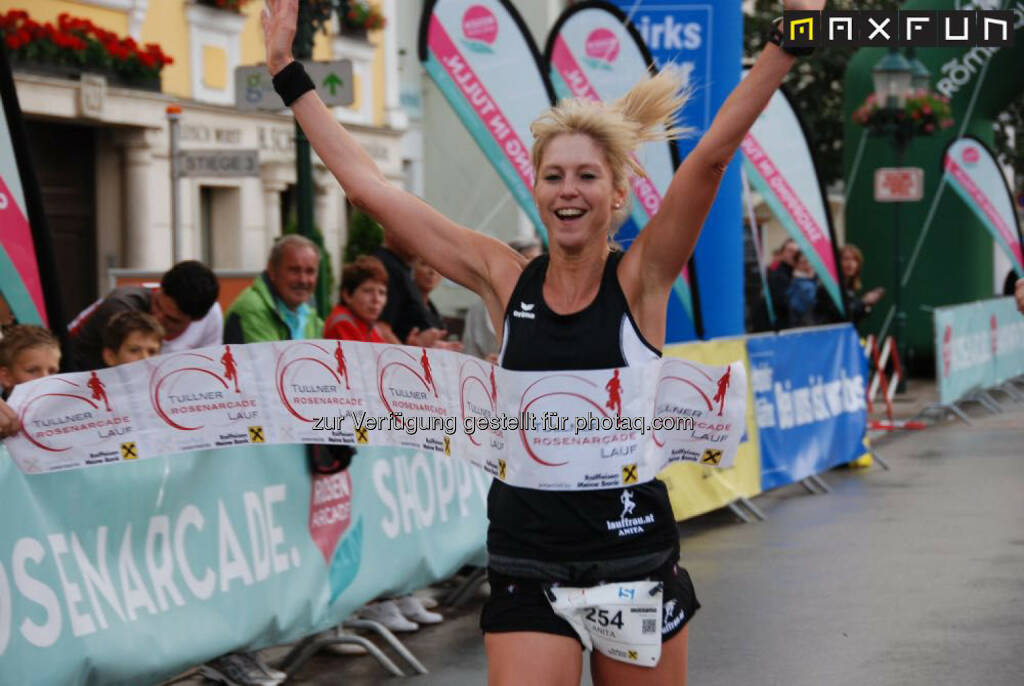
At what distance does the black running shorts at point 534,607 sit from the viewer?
12.3 feet

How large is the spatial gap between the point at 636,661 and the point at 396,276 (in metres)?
5.71

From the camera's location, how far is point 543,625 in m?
3.73

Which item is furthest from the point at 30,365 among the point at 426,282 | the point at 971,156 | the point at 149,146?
the point at 971,156

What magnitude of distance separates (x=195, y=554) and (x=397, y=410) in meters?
1.08

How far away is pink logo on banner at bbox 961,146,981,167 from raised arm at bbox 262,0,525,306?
59.7 feet

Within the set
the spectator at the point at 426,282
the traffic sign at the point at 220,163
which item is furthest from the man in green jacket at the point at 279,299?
the traffic sign at the point at 220,163

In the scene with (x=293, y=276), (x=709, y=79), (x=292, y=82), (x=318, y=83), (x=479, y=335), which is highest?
(x=709, y=79)

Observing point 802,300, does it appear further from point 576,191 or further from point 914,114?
point 576,191

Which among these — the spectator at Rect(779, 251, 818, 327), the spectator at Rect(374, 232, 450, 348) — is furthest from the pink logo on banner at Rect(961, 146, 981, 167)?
the spectator at Rect(374, 232, 450, 348)

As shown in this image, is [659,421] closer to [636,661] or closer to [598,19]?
[636,661]

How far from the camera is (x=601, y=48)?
39.9 feet

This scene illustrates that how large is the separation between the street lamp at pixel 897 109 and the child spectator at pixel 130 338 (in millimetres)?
15563

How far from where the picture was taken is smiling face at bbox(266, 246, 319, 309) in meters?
7.57

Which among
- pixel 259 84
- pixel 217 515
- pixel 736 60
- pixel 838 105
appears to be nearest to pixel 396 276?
pixel 259 84
